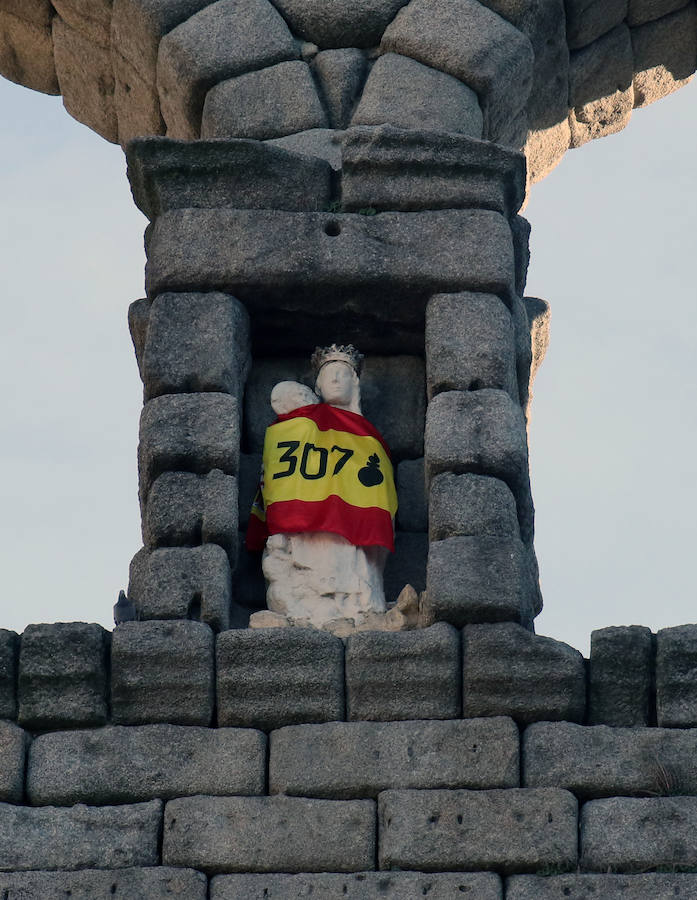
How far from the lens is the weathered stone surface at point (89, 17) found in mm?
15391

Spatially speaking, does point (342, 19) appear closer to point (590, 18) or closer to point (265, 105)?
point (265, 105)

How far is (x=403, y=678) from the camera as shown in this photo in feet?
39.0

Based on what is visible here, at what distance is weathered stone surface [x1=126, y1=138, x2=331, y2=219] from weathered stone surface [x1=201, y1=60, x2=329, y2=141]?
30.8 inches

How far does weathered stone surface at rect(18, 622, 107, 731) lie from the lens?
1191 centimetres

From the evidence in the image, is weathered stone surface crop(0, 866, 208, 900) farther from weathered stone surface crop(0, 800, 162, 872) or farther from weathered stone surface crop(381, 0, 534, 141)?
weathered stone surface crop(381, 0, 534, 141)

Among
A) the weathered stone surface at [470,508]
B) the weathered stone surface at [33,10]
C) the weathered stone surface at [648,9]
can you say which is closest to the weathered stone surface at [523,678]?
the weathered stone surface at [470,508]

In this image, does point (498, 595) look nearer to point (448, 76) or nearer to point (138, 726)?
point (138, 726)

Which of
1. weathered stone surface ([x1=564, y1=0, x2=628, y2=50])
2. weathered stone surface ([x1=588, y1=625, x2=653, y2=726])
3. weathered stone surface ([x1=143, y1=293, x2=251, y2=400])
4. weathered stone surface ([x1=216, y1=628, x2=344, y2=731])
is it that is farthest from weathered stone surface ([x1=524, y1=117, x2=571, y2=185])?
weathered stone surface ([x1=216, y1=628, x2=344, y2=731])

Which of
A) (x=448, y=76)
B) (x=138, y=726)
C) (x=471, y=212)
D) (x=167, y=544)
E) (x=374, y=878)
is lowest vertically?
(x=374, y=878)

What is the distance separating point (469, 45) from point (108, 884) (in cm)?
558

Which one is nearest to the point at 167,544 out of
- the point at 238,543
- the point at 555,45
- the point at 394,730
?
the point at 238,543

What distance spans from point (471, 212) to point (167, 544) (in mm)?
2503

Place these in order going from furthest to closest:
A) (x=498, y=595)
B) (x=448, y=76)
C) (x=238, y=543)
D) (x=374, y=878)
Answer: (x=448, y=76), (x=238, y=543), (x=498, y=595), (x=374, y=878)

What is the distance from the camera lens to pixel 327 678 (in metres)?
11.9
